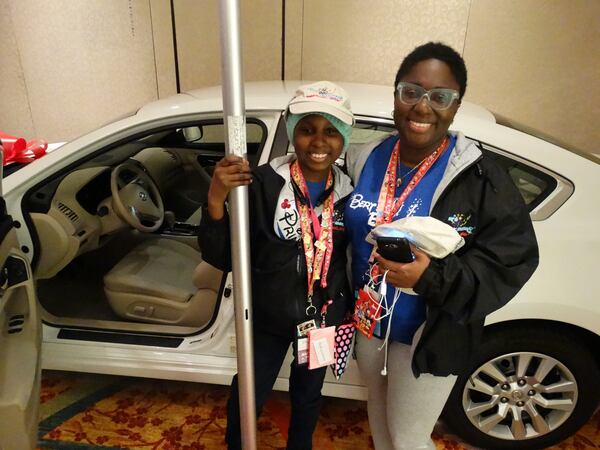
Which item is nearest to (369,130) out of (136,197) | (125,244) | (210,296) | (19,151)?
(210,296)

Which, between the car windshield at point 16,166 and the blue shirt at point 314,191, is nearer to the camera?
the blue shirt at point 314,191

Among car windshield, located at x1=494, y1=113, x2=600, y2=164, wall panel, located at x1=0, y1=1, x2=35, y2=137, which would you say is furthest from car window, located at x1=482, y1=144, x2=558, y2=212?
wall panel, located at x1=0, y1=1, x2=35, y2=137

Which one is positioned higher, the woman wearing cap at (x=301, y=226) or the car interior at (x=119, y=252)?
the woman wearing cap at (x=301, y=226)

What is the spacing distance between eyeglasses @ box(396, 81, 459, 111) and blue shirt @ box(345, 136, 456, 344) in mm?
124

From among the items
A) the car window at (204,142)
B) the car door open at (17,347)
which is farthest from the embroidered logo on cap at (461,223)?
the car window at (204,142)

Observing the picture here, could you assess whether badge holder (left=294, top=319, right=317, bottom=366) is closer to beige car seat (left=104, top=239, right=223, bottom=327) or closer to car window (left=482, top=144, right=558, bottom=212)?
beige car seat (left=104, top=239, right=223, bottom=327)

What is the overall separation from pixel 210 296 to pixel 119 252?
1.02 meters

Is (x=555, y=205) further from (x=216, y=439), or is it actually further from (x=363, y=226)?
(x=216, y=439)

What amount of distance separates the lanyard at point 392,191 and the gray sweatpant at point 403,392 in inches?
10.0

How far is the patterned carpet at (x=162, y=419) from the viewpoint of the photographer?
176 cm

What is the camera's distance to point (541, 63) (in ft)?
10.5

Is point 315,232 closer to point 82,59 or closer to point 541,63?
point 541,63

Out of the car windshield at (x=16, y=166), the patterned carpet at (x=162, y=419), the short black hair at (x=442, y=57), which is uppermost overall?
the short black hair at (x=442, y=57)

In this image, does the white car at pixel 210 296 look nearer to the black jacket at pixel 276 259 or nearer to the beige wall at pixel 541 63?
the black jacket at pixel 276 259
